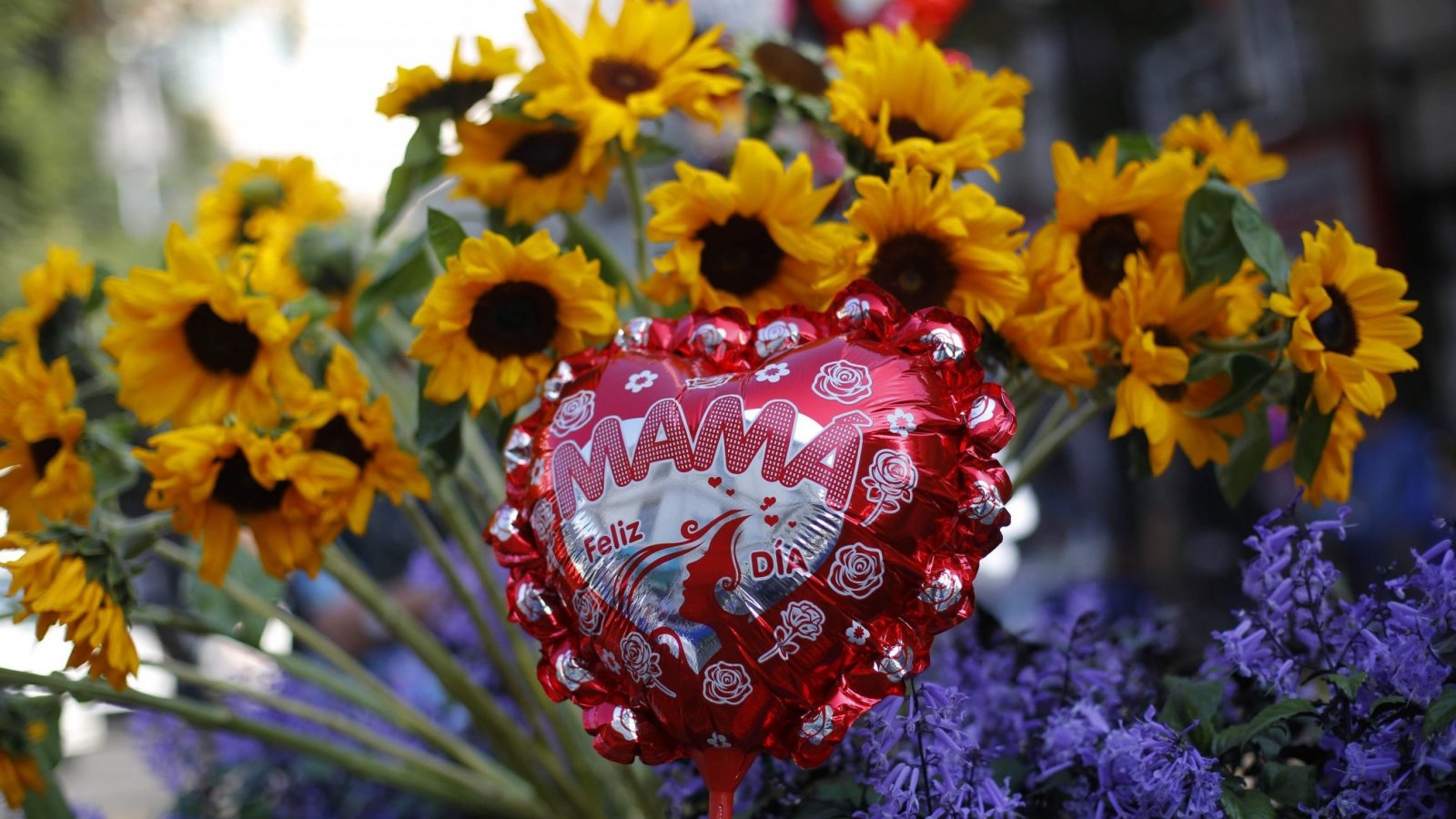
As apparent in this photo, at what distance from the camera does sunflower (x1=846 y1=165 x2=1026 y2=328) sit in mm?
689

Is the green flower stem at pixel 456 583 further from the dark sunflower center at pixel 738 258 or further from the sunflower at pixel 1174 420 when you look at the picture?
the sunflower at pixel 1174 420

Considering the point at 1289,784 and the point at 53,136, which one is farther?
the point at 53,136

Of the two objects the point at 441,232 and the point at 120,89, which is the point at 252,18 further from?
the point at 441,232

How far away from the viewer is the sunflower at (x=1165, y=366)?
69 cm

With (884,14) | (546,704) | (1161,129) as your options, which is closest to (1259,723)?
(546,704)

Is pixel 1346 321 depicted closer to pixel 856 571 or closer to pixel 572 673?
pixel 856 571

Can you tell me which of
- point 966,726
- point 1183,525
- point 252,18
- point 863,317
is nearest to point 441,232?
point 863,317

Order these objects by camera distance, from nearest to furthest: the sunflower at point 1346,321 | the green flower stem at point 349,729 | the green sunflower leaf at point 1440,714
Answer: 1. the green sunflower leaf at point 1440,714
2. the sunflower at point 1346,321
3. the green flower stem at point 349,729

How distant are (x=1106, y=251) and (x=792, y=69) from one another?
29 cm

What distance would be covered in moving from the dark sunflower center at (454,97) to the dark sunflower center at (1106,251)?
1.41 feet

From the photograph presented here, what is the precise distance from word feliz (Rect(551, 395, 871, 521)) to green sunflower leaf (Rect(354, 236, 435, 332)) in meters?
0.25

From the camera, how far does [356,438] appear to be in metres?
0.76

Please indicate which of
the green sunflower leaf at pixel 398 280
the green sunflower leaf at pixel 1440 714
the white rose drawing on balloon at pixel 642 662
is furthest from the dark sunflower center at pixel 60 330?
the green sunflower leaf at pixel 1440 714

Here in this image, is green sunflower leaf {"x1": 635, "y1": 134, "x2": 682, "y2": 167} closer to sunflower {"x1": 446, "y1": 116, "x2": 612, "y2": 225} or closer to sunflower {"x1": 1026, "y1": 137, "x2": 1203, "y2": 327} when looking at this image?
sunflower {"x1": 446, "y1": 116, "x2": 612, "y2": 225}
